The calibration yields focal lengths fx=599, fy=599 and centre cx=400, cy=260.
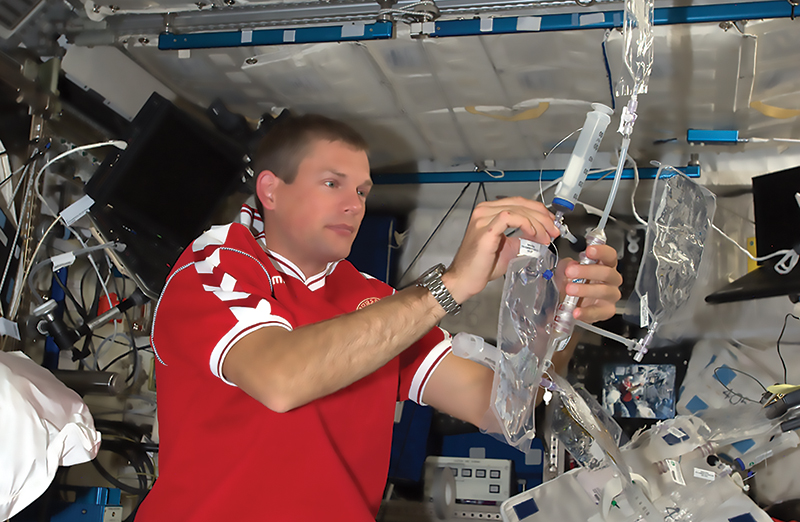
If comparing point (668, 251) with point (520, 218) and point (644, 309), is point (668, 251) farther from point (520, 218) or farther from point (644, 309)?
point (520, 218)

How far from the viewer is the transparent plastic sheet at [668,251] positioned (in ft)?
4.20

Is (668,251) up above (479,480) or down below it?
above

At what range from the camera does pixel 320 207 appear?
146 centimetres

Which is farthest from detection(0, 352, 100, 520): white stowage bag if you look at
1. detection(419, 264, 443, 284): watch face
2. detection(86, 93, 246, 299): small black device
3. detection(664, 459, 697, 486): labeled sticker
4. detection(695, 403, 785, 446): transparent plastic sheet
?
detection(695, 403, 785, 446): transparent plastic sheet

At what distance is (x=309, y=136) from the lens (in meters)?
1.54

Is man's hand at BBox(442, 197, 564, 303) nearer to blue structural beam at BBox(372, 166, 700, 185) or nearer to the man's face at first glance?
the man's face

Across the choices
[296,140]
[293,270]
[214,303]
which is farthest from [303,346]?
[296,140]

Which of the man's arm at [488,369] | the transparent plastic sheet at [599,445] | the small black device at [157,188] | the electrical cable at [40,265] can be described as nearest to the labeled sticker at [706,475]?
the transparent plastic sheet at [599,445]

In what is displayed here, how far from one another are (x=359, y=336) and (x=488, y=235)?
29 centimetres

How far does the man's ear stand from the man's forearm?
58 cm

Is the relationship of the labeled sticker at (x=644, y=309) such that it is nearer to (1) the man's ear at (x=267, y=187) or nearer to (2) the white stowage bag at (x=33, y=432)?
(1) the man's ear at (x=267, y=187)

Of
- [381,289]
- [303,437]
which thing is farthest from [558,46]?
[303,437]

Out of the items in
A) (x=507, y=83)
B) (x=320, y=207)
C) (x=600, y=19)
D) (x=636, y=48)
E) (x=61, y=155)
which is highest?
(x=507, y=83)

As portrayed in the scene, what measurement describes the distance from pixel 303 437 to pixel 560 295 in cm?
61
